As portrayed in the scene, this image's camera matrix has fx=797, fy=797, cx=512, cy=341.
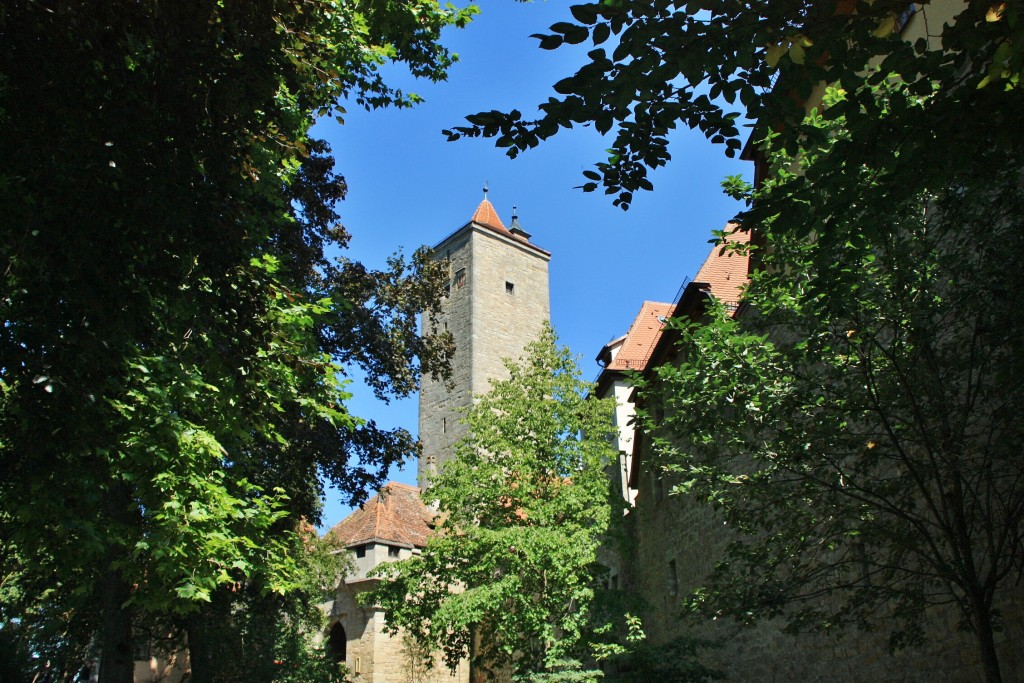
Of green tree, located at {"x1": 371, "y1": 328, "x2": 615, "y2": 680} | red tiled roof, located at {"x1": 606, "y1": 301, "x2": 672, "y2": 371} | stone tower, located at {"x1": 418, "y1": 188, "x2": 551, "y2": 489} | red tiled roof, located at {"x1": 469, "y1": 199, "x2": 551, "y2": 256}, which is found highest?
red tiled roof, located at {"x1": 469, "y1": 199, "x2": 551, "y2": 256}

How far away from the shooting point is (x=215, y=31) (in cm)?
596

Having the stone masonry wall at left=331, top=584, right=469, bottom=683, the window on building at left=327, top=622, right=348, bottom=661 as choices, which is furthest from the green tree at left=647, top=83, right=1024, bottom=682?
the window on building at left=327, top=622, right=348, bottom=661

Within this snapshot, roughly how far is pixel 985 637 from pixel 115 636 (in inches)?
339

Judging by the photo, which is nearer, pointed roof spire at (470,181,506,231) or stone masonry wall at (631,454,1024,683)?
stone masonry wall at (631,454,1024,683)

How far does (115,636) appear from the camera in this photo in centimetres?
897

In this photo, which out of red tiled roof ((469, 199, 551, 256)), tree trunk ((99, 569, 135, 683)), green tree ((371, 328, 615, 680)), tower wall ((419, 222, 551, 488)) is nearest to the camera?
tree trunk ((99, 569, 135, 683))

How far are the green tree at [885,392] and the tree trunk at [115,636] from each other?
6357 millimetres

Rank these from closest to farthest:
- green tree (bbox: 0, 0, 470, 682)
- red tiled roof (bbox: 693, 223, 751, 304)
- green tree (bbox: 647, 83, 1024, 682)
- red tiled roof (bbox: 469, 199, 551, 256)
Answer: green tree (bbox: 0, 0, 470, 682) → green tree (bbox: 647, 83, 1024, 682) → red tiled roof (bbox: 693, 223, 751, 304) → red tiled roof (bbox: 469, 199, 551, 256)

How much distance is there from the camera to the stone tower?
35.5m

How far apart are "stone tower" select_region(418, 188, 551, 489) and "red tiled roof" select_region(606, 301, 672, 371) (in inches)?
408

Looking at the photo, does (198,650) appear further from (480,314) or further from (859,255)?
(480,314)

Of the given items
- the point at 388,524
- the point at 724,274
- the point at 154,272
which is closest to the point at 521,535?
the point at 724,274

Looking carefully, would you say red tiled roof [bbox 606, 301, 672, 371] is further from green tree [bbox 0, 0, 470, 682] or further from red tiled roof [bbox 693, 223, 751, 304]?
green tree [bbox 0, 0, 470, 682]

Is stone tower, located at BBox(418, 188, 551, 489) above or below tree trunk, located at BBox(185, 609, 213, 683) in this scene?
above
